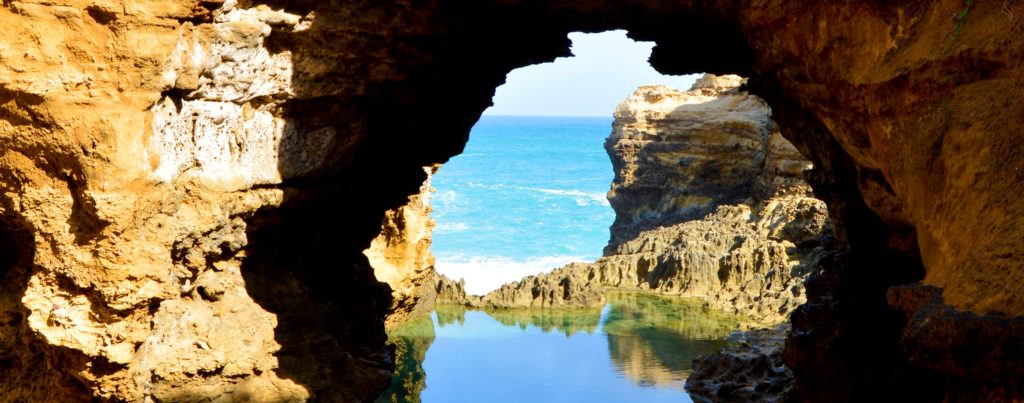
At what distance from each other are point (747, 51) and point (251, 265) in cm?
586

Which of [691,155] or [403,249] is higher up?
[691,155]

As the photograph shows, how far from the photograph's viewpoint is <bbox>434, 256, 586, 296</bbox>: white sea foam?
33.3 meters

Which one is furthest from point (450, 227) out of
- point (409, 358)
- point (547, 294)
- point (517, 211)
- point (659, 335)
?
point (409, 358)

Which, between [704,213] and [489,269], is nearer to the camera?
[704,213]

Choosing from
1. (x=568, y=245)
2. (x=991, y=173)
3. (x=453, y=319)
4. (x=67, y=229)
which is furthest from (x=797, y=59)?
(x=568, y=245)

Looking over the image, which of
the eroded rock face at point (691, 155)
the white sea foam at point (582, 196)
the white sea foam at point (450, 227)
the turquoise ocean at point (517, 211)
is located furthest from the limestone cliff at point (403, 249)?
the white sea foam at point (582, 196)

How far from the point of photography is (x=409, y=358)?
15.1 meters

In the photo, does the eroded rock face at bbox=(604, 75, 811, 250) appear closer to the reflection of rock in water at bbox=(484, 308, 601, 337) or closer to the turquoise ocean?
the turquoise ocean

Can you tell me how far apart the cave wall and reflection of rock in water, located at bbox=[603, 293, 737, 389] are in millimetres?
4109

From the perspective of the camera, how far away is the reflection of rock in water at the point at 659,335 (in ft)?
46.2

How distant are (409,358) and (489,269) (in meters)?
24.1

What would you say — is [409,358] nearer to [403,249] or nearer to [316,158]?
[403,249]

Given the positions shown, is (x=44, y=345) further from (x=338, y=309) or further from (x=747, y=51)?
(x=747, y=51)

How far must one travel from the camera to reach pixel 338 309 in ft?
34.6
